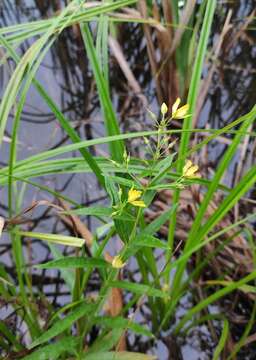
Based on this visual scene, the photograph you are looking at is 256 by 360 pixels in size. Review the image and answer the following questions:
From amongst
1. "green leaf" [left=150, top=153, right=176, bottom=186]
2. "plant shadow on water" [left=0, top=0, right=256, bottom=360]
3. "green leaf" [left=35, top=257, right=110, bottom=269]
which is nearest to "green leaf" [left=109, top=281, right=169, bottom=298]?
"green leaf" [left=35, top=257, right=110, bottom=269]

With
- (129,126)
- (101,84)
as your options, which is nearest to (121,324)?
(101,84)

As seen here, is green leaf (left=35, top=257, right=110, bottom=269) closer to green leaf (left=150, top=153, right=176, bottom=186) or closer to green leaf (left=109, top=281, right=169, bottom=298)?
green leaf (left=109, top=281, right=169, bottom=298)

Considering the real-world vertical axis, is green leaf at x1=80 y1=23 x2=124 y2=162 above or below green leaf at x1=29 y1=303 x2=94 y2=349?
above

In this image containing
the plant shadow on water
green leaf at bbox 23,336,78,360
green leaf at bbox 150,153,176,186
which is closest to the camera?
green leaf at bbox 150,153,176,186

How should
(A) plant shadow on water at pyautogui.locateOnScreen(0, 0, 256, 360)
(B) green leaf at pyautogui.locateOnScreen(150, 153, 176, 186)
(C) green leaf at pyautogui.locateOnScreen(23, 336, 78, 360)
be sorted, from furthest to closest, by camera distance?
(A) plant shadow on water at pyautogui.locateOnScreen(0, 0, 256, 360)
(C) green leaf at pyautogui.locateOnScreen(23, 336, 78, 360)
(B) green leaf at pyautogui.locateOnScreen(150, 153, 176, 186)

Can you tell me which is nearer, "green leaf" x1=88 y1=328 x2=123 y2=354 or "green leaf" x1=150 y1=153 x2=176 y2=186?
"green leaf" x1=150 y1=153 x2=176 y2=186

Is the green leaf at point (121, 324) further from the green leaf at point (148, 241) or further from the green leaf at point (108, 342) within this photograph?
the green leaf at point (148, 241)

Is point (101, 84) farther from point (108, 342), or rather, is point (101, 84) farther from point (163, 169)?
point (108, 342)

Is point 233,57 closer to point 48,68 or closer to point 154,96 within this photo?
point 154,96
